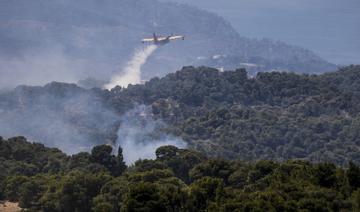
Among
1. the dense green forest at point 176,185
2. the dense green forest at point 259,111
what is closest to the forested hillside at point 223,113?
the dense green forest at point 259,111

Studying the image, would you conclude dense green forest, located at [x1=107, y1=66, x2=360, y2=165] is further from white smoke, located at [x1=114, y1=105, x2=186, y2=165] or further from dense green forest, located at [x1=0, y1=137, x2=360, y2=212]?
dense green forest, located at [x1=0, y1=137, x2=360, y2=212]

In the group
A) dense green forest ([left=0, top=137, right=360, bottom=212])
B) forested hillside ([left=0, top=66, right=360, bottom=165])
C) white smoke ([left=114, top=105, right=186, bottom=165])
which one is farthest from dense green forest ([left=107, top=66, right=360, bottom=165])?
dense green forest ([left=0, top=137, right=360, bottom=212])

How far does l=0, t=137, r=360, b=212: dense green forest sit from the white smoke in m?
35.3

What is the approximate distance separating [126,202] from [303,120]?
9792 cm

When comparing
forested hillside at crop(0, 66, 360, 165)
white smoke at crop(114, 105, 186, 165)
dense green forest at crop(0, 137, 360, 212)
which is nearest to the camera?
dense green forest at crop(0, 137, 360, 212)

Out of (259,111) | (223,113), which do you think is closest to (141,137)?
(223,113)

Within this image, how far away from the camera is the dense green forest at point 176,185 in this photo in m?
51.5

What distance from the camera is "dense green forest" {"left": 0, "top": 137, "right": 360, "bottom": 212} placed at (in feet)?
169

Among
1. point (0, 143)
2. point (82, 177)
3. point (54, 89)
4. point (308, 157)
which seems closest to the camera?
point (82, 177)

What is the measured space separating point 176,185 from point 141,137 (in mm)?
72493

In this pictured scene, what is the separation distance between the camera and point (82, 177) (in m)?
62.0

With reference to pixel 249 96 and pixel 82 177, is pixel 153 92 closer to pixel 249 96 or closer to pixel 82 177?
pixel 249 96

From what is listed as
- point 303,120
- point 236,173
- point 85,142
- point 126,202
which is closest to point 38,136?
point 85,142

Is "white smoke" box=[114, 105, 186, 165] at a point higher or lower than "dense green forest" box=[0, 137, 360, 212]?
lower
